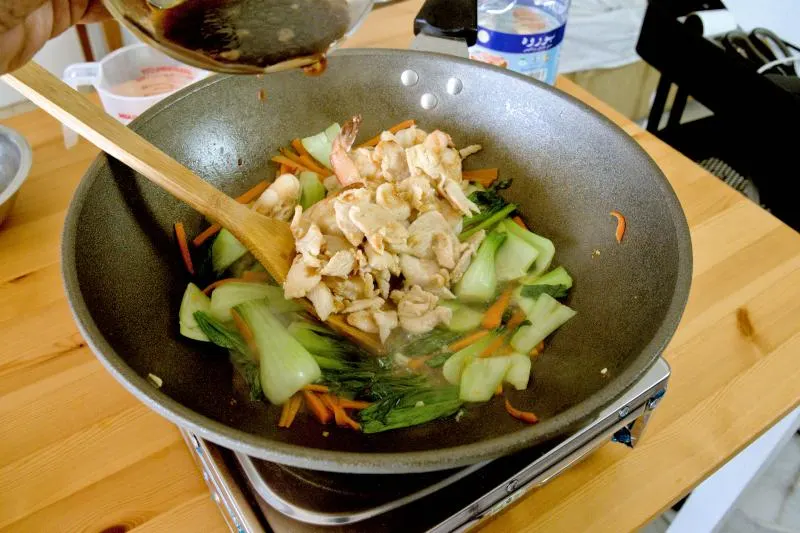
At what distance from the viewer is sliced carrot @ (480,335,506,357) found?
91 cm

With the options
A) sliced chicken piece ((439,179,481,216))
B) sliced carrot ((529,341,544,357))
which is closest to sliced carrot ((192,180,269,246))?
sliced chicken piece ((439,179,481,216))

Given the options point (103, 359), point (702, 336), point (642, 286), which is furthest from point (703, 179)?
point (103, 359)

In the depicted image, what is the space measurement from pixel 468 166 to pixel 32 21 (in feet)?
2.35

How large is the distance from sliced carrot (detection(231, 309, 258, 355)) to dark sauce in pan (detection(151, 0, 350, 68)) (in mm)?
359

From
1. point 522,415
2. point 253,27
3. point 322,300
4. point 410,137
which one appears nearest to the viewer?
point 253,27

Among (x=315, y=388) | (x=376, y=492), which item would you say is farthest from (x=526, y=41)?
(x=376, y=492)

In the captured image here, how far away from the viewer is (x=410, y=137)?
1107 mm

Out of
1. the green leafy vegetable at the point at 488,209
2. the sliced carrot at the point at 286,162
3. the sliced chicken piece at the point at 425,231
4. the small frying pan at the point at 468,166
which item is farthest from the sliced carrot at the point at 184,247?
the green leafy vegetable at the point at 488,209

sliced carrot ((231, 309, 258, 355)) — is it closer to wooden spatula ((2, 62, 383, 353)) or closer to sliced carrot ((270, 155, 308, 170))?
wooden spatula ((2, 62, 383, 353))

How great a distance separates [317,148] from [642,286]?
24.3 inches

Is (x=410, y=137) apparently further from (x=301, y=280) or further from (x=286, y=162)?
(x=301, y=280)

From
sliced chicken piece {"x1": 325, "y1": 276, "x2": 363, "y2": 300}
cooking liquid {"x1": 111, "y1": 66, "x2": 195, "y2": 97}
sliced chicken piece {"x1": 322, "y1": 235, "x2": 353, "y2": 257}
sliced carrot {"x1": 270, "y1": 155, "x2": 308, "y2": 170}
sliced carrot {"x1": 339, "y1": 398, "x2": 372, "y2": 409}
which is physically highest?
sliced chicken piece {"x1": 322, "y1": 235, "x2": 353, "y2": 257}

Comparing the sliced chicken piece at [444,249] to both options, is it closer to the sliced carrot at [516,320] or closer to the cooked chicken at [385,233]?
the cooked chicken at [385,233]

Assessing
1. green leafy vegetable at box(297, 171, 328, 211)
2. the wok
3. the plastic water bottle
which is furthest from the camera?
the plastic water bottle
